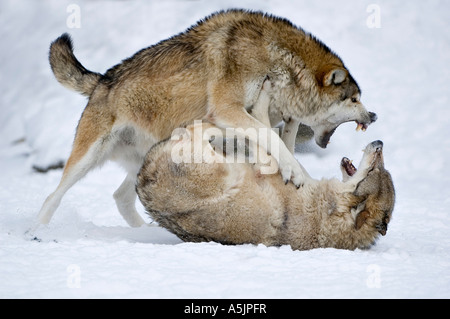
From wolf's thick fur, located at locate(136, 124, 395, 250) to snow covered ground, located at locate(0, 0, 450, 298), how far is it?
0.24m

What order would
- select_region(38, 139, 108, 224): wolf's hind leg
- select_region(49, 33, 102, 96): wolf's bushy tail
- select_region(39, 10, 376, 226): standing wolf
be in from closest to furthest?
select_region(39, 10, 376, 226): standing wolf < select_region(38, 139, 108, 224): wolf's hind leg < select_region(49, 33, 102, 96): wolf's bushy tail

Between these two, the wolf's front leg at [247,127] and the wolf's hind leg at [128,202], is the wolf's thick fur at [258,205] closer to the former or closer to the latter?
the wolf's front leg at [247,127]

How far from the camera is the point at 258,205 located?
5.01m

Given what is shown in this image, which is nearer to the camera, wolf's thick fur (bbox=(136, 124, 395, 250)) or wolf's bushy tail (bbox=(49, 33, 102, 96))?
wolf's thick fur (bbox=(136, 124, 395, 250))

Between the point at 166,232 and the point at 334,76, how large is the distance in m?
2.20

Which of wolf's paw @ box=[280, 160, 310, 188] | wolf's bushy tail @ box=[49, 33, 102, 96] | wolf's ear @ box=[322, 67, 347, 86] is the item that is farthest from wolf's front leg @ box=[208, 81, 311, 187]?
wolf's bushy tail @ box=[49, 33, 102, 96]

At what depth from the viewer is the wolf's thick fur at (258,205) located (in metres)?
5.02

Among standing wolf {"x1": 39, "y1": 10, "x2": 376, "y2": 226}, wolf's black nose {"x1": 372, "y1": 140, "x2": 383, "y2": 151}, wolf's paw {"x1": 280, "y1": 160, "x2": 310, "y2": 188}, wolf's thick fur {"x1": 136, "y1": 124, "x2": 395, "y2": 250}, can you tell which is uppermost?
standing wolf {"x1": 39, "y1": 10, "x2": 376, "y2": 226}

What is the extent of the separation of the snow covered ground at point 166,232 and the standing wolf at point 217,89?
34.5 inches

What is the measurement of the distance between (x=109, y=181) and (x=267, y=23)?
4.08 meters

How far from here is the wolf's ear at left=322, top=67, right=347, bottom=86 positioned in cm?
574

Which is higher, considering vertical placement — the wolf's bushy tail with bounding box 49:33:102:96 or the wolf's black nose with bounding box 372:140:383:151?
the wolf's bushy tail with bounding box 49:33:102:96

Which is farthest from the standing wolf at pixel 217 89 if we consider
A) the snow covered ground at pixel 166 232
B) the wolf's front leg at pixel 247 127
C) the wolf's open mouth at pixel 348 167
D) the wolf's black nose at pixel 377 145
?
the snow covered ground at pixel 166 232

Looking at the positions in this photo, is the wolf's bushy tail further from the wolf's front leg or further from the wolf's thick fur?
the wolf's thick fur
